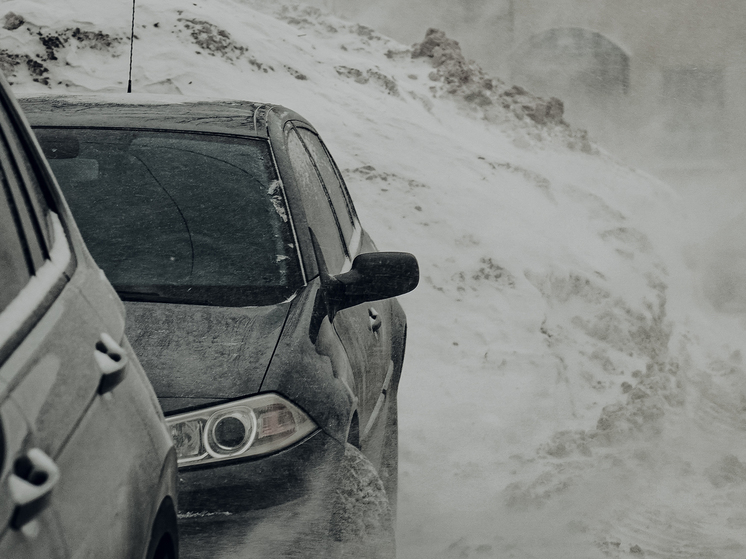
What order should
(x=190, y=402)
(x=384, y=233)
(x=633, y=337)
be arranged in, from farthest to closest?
1. (x=384, y=233)
2. (x=633, y=337)
3. (x=190, y=402)

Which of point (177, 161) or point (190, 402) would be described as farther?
point (177, 161)

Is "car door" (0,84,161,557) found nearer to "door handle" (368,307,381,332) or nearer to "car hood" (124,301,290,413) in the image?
"car hood" (124,301,290,413)

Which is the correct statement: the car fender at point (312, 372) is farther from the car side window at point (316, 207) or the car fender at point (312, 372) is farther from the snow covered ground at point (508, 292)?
the snow covered ground at point (508, 292)

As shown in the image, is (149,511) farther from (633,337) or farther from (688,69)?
(688,69)

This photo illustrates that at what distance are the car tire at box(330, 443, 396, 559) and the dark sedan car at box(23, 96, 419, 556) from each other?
0.01 metres

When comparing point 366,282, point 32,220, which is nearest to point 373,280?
point 366,282

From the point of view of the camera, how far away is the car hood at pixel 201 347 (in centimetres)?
223

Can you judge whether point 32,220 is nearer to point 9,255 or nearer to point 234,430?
point 9,255

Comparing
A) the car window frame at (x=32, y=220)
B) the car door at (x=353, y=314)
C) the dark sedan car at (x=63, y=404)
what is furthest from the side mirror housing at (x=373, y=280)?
the car window frame at (x=32, y=220)

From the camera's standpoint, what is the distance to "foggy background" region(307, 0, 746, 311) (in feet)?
70.9

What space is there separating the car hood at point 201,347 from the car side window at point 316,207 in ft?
1.93

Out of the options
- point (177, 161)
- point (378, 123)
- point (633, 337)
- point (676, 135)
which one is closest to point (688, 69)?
point (676, 135)

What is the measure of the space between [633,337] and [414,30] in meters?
16.2

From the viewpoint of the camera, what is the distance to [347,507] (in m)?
2.53
